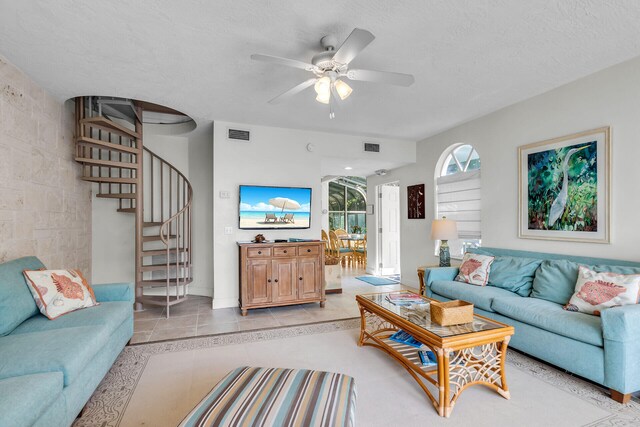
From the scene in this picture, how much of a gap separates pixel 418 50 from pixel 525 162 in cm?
207

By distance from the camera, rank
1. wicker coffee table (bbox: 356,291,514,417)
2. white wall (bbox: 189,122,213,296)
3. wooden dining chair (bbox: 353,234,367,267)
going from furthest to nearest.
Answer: wooden dining chair (bbox: 353,234,367,267) → white wall (bbox: 189,122,213,296) → wicker coffee table (bbox: 356,291,514,417)

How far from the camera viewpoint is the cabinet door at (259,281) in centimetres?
399

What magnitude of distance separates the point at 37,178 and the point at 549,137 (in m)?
5.42

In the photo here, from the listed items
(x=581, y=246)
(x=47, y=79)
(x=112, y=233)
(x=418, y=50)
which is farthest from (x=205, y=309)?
(x=581, y=246)

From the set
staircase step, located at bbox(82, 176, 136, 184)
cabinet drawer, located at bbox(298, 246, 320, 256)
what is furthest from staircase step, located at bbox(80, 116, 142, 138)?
cabinet drawer, located at bbox(298, 246, 320, 256)

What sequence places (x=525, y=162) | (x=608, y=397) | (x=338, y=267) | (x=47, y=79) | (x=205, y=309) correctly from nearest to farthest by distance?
(x=608, y=397) < (x=47, y=79) < (x=525, y=162) < (x=205, y=309) < (x=338, y=267)

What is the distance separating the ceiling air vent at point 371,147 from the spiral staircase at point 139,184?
2.86m

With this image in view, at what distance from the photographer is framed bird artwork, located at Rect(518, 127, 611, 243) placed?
289cm

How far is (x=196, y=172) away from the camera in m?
5.09

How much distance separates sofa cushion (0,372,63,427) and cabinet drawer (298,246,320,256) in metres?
2.89

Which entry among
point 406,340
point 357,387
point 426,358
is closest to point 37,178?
point 357,387

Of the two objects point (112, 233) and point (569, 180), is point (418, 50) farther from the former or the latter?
point (112, 233)

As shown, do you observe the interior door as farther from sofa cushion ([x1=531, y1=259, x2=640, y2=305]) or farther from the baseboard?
sofa cushion ([x1=531, y1=259, x2=640, y2=305])

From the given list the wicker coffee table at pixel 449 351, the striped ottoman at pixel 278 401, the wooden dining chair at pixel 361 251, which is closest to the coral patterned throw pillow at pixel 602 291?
the wicker coffee table at pixel 449 351
